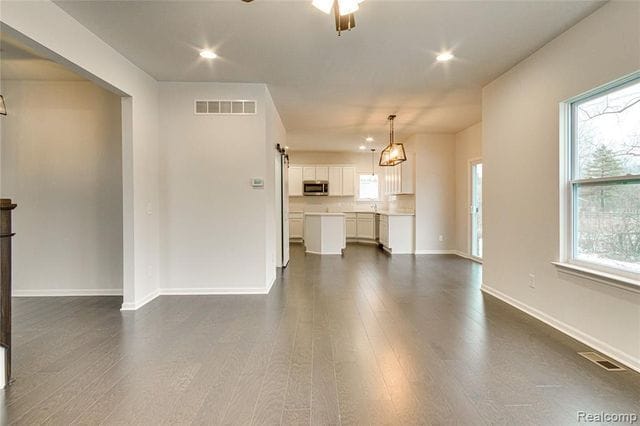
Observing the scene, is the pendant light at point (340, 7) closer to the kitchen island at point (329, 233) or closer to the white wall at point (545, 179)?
the white wall at point (545, 179)

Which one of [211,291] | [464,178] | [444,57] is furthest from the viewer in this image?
[464,178]

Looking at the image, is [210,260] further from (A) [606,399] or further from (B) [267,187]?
(A) [606,399]

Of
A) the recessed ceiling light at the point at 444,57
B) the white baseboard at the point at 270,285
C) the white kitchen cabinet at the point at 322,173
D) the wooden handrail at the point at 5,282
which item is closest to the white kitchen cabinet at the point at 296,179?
the white kitchen cabinet at the point at 322,173

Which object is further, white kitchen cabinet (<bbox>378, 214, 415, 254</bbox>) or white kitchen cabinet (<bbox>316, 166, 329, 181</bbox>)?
white kitchen cabinet (<bbox>316, 166, 329, 181</bbox>)

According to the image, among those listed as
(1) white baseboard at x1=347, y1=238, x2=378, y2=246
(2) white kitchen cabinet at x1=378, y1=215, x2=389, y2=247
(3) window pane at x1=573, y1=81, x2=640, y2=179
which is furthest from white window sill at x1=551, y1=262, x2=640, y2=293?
(1) white baseboard at x1=347, y1=238, x2=378, y2=246

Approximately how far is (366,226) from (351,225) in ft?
1.63

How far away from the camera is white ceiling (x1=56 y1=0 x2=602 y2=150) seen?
2.71m

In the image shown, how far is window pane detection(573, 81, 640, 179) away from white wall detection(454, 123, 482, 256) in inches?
154

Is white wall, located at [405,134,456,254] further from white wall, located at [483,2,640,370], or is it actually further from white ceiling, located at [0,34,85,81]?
Answer: white ceiling, located at [0,34,85,81]

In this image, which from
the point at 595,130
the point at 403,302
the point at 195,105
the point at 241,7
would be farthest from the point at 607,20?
the point at 195,105

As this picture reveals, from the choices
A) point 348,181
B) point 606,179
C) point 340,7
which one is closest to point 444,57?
point 606,179

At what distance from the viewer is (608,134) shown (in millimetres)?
2762

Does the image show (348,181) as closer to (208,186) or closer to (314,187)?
(314,187)

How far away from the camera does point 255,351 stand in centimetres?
267
